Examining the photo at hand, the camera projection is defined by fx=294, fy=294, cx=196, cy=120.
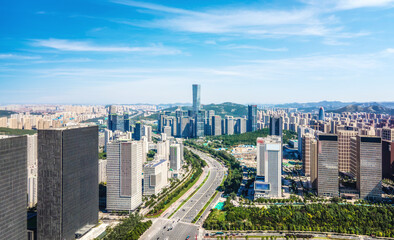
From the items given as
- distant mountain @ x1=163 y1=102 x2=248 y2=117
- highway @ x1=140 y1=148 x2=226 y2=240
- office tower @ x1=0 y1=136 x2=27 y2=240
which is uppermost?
distant mountain @ x1=163 y1=102 x2=248 y2=117

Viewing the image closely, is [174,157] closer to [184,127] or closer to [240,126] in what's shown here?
[184,127]

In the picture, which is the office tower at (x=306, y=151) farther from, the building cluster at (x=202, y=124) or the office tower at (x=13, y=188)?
the building cluster at (x=202, y=124)

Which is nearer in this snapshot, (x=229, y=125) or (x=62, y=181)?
(x=62, y=181)

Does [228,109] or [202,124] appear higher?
[228,109]

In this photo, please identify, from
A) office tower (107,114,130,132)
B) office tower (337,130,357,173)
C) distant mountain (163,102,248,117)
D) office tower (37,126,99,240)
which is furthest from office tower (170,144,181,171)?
distant mountain (163,102,248,117)

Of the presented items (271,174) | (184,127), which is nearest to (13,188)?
(271,174)

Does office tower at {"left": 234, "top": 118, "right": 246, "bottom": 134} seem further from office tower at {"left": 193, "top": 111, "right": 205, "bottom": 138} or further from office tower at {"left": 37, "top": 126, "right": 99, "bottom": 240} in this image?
office tower at {"left": 37, "top": 126, "right": 99, "bottom": 240}
